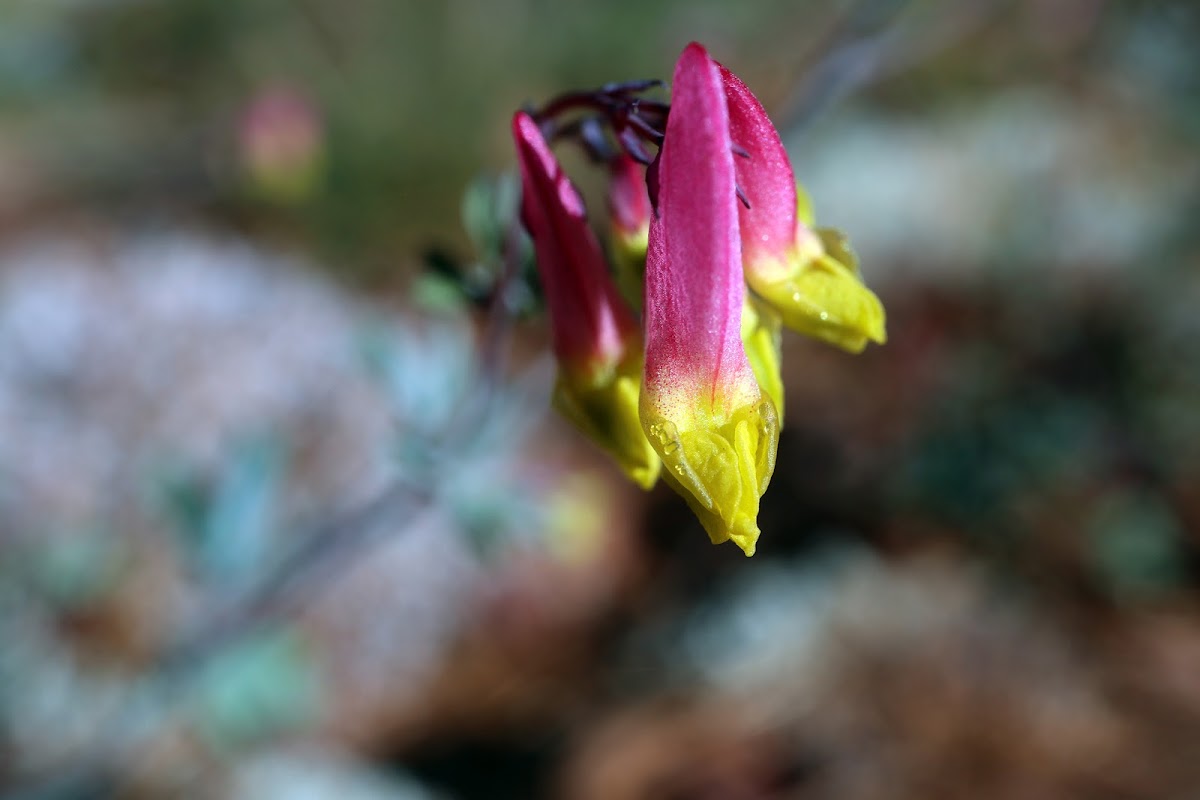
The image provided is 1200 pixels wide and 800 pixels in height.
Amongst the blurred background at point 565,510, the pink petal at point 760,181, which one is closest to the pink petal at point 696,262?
the pink petal at point 760,181

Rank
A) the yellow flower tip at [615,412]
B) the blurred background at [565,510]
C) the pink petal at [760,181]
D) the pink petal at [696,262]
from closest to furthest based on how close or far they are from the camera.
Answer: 1. the pink petal at [696,262]
2. the pink petal at [760,181]
3. the yellow flower tip at [615,412]
4. the blurred background at [565,510]

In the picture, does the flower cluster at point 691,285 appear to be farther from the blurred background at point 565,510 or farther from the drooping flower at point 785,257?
the blurred background at point 565,510

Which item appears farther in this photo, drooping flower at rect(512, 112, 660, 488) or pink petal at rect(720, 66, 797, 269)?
drooping flower at rect(512, 112, 660, 488)

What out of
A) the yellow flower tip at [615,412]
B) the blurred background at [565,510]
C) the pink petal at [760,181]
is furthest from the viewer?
the blurred background at [565,510]

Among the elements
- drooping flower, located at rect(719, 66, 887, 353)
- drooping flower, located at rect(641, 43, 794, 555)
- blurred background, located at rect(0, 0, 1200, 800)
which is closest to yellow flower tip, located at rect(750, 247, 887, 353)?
drooping flower, located at rect(719, 66, 887, 353)

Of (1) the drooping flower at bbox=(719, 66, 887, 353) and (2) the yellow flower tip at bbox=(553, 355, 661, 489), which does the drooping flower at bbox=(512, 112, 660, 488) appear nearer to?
(2) the yellow flower tip at bbox=(553, 355, 661, 489)

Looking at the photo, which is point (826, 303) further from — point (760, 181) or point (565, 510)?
point (565, 510)

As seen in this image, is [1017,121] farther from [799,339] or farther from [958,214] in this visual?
[799,339]

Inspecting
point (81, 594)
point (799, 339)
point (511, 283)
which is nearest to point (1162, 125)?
point (799, 339)
